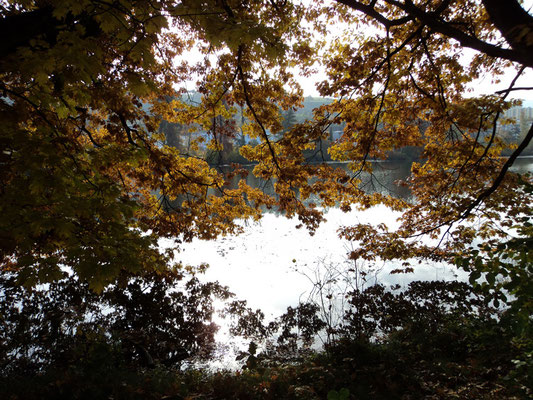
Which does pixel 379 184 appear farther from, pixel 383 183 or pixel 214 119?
pixel 383 183

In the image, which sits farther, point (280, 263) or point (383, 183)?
point (383, 183)

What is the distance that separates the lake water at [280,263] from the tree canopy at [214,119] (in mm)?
1603

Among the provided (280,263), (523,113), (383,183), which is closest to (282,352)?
(280,263)

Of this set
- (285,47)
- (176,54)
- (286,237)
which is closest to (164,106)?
(176,54)

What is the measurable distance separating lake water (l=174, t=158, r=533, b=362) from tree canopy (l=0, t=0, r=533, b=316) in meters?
1.60

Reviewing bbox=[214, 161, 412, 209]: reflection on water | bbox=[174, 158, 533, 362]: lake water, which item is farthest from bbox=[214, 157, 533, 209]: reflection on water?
bbox=[174, 158, 533, 362]: lake water

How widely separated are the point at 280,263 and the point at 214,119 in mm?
7251

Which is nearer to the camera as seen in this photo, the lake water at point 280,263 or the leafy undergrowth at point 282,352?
the leafy undergrowth at point 282,352

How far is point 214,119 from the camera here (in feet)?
19.7

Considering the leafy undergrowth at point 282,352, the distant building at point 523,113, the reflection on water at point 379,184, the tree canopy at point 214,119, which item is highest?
the distant building at point 523,113

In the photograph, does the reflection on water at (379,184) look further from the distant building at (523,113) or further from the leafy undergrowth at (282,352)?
the distant building at (523,113)

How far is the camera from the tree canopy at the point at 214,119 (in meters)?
2.45

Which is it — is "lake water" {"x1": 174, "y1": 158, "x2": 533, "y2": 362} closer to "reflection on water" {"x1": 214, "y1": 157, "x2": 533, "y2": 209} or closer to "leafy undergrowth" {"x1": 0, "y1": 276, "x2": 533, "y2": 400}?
"leafy undergrowth" {"x1": 0, "y1": 276, "x2": 533, "y2": 400}

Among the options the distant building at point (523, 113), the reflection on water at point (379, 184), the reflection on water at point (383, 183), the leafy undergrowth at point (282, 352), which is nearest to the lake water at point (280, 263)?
the reflection on water at point (379, 184)
